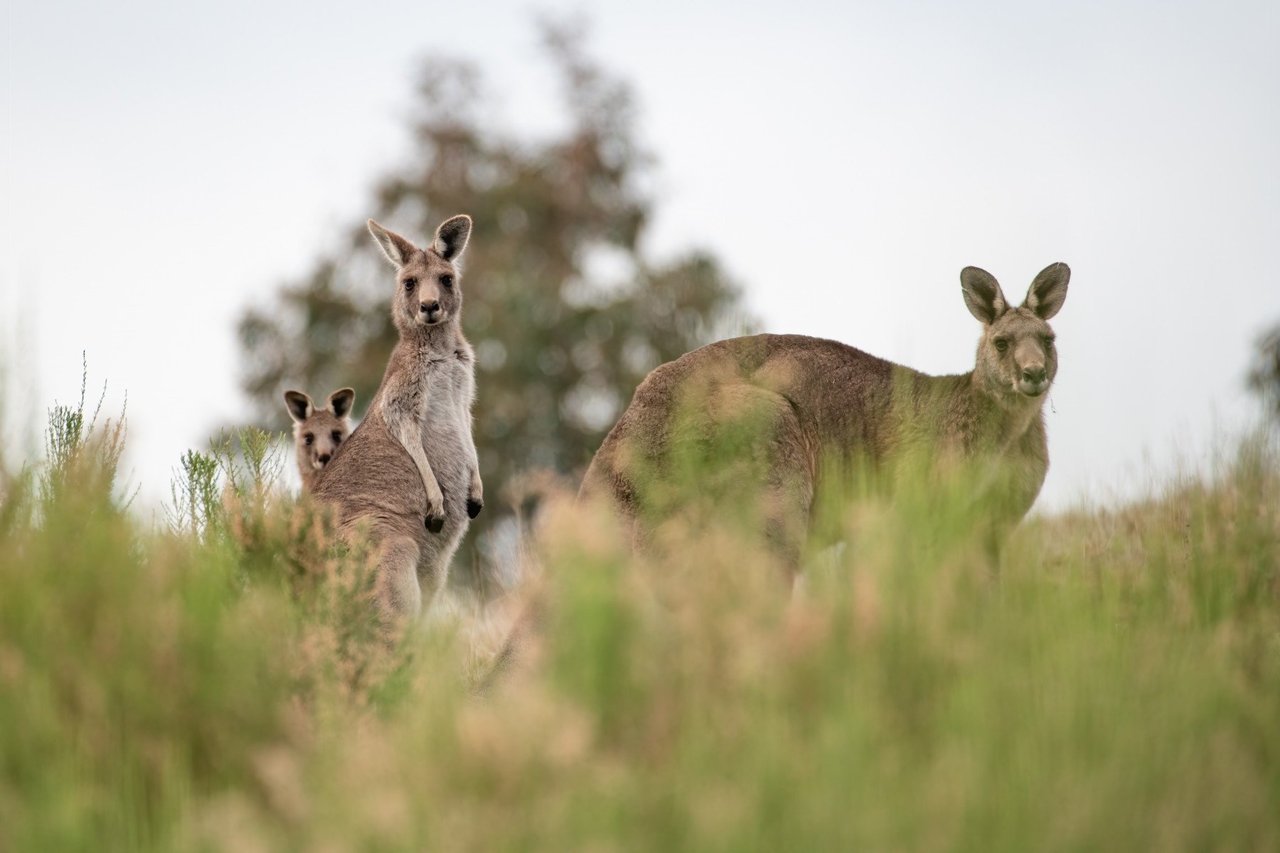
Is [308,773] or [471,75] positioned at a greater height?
[471,75]

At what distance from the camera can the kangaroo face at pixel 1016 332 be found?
21.7 feet

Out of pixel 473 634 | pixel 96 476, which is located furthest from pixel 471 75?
pixel 96 476

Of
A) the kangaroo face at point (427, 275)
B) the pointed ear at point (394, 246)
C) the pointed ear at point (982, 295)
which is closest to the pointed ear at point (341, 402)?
the kangaroo face at point (427, 275)

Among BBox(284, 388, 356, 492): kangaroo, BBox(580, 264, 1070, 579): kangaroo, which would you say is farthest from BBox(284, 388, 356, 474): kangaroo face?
BBox(580, 264, 1070, 579): kangaroo

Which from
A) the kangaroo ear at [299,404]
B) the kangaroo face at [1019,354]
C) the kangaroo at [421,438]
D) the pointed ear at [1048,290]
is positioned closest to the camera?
the kangaroo face at [1019,354]

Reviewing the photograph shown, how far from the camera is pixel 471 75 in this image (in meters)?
26.8

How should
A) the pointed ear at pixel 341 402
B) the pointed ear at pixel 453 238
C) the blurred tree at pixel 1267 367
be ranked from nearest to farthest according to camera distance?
1. the pointed ear at pixel 453 238
2. the pointed ear at pixel 341 402
3. the blurred tree at pixel 1267 367

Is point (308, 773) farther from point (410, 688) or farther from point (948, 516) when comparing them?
point (948, 516)

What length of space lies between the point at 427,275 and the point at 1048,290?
3335 millimetres

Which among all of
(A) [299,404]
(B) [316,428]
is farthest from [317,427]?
(A) [299,404]

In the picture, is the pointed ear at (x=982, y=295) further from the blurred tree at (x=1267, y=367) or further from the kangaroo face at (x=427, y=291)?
the blurred tree at (x=1267, y=367)

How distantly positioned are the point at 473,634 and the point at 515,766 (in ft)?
16.1

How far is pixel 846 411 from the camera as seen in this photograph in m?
6.77

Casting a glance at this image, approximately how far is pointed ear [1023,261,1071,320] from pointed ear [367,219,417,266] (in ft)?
11.3
